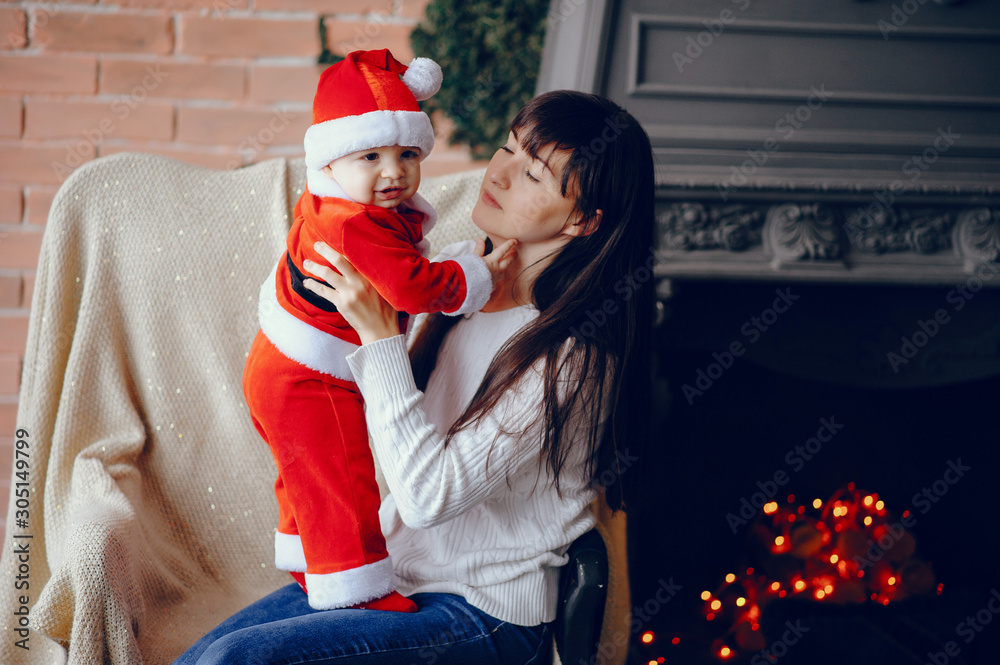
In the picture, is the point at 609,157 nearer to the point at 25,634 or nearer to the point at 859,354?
the point at 859,354

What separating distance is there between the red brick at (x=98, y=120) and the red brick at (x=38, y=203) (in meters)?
0.13

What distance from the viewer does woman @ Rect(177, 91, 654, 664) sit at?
0.92 meters

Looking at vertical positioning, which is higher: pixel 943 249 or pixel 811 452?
pixel 943 249

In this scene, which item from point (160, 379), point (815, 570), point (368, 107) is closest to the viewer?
point (368, 107)

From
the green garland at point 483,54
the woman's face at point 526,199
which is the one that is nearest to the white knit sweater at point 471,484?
the woman's face at point 526,199

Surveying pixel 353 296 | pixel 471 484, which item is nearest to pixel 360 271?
pixel 353 296

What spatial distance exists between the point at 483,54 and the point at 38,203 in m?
1.18

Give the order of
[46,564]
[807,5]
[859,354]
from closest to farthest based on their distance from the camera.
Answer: [46,564] → [807,5] → [859,354]

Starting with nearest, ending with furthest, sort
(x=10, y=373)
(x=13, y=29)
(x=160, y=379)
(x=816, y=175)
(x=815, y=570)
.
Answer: (x=160, y=379) < (x=816, y=175) < (x=13, y=29) < (x=10, y=373) < (x=815, y=570)

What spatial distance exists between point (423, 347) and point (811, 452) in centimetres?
135

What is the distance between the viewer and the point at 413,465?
0.91m

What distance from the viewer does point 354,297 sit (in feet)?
2.98

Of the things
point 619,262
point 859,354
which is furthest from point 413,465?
point 859,354

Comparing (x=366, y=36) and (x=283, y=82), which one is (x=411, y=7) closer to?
(x=366, y=36)
